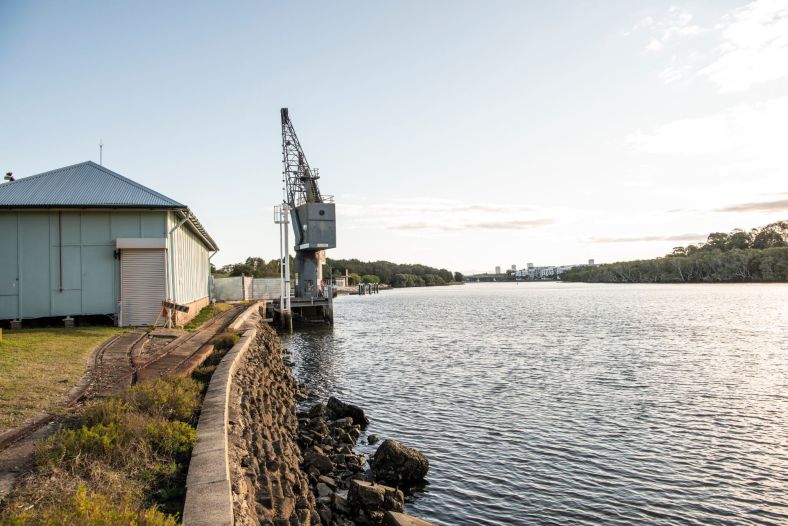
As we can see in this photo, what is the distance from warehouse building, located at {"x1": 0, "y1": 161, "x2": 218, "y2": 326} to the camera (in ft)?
67.7

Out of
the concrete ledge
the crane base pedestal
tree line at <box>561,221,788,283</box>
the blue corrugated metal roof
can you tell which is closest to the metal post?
the crane base pedestal

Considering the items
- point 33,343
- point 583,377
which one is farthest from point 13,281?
point 583,377

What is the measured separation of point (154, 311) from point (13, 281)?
5.10 m

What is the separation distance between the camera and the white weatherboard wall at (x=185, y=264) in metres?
23.0

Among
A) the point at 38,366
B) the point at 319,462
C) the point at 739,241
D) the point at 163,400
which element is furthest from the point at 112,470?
the point at 739,241

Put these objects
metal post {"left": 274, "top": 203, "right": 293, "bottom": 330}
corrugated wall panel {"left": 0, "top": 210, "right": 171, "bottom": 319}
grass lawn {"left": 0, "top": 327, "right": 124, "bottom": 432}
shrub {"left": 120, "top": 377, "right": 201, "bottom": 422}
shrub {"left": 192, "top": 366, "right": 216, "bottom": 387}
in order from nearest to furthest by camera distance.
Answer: shrub {"left": 120, "top": 377, "right": 201, "bottom": 422} < grass lawn {"left": 0, "top": 327, "right": 124, "bottom": 432} < shrub {"left": 192, "top": 366, "right": 216, "bottom": 387} < corrugated wall panel {"left": 0, "top": 210, "right": 171, "bottom": 319} < metal post {"left": 274, "top": 203, "right": 293, "bottom": 330}

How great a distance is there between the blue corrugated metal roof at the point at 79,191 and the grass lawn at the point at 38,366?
16.1ft

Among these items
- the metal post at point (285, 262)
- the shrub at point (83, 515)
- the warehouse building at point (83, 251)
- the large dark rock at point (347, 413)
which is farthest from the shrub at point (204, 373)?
the metal post at point (285, 262)

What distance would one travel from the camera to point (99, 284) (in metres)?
21.1

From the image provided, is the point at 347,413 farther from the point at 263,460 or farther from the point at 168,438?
the point at 168,438

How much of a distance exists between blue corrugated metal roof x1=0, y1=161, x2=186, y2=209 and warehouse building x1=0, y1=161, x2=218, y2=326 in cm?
4

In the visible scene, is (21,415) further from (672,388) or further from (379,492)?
(672,388)

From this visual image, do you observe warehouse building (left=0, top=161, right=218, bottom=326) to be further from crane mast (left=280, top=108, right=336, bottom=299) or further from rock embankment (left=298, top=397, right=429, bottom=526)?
crane mast (left=280, top=108, right=336, bottom=299)

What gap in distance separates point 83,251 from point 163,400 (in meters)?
15.1
